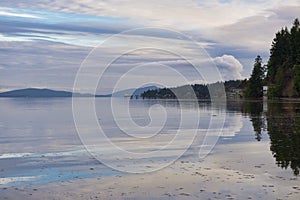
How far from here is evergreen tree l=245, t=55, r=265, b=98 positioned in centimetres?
14388

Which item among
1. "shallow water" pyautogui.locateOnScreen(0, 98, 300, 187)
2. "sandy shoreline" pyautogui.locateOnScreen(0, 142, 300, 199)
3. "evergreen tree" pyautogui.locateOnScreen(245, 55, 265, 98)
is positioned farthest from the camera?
"evergreen tree" pyautogui.locateOnScreen(245, 55, 265, 98)

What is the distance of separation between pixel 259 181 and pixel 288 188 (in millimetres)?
1190

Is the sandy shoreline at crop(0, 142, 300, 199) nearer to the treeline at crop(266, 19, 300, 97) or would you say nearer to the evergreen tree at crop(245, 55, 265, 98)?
the treeline at crop(266, 19, 300, 97)

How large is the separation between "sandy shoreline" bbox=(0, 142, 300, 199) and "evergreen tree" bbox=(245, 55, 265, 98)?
13017 cm

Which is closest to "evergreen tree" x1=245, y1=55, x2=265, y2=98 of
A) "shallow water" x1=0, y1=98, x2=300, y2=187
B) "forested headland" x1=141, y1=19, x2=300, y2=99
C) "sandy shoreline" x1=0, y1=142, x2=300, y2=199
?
"forested headland" x1=141, y1=19, x2=300, y2=99

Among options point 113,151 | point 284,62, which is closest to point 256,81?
point 284,62

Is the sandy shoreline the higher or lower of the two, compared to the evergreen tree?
lower

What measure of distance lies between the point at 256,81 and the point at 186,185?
445 ft

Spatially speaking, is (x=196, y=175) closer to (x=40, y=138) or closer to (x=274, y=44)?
(x=40, y=138)

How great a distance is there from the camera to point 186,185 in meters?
13.7

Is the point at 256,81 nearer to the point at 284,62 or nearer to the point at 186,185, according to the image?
the point at 284,62

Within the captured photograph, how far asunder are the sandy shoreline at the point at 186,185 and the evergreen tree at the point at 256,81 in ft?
427

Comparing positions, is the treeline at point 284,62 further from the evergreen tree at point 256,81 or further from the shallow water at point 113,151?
the shallow water at point 113,151

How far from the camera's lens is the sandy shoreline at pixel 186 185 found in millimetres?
12430
